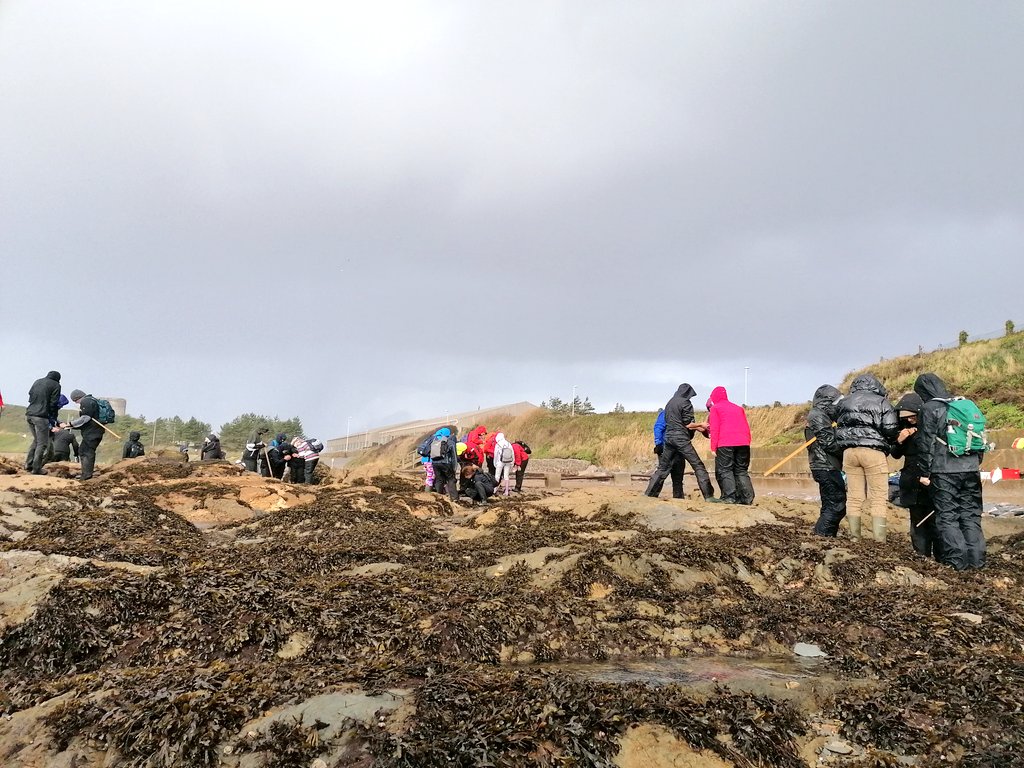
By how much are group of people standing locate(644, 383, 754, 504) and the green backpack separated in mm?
3516

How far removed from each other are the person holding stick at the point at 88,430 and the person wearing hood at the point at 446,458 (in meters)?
6.68

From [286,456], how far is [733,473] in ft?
36.5

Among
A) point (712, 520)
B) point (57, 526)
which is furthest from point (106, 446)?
point (712, 520)

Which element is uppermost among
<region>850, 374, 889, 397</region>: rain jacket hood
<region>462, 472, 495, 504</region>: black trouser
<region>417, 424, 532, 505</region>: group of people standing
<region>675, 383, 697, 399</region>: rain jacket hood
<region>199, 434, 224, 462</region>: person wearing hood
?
<region>675, 383, 697, 399</region>: rain jacket hood

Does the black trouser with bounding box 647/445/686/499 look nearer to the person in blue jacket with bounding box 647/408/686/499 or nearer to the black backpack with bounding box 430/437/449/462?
the person in blue jacket with bounding box 647/408/686/499

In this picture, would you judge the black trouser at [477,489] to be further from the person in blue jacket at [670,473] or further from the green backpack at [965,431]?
the green backpack at [965,431]

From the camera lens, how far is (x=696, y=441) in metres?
29.5

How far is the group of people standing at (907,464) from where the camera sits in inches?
263

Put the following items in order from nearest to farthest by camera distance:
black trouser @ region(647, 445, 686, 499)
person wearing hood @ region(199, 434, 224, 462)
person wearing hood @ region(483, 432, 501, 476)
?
black trouser @ region(647, 445, 686, 499) → person wearing hood @ region(483, 432, 501, 476) → person wearing hood @ region(199, 434, 224, 462)

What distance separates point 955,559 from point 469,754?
5.77 meters

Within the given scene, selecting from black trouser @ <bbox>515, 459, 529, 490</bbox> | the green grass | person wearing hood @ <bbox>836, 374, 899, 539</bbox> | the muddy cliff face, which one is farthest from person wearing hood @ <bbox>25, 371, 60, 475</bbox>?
the green grass

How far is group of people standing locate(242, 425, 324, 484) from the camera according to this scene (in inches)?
678

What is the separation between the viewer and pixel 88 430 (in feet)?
46.4

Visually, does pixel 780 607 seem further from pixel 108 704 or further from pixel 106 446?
pixel 106 446
